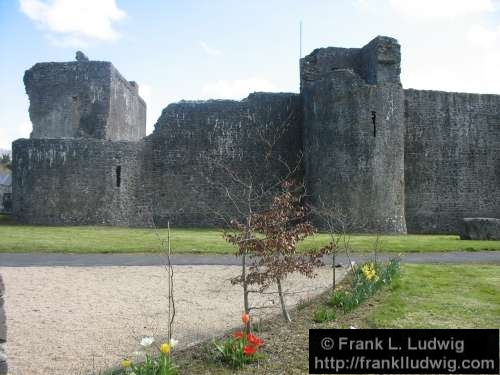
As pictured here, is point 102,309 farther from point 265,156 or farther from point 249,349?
point 265,156

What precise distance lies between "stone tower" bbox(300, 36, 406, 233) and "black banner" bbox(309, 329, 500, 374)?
1609 cm

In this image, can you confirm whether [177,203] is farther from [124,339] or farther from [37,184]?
[124,339]

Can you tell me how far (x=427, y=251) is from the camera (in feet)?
50.4

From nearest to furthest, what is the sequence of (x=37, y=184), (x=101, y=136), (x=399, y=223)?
1. (x=399, y=223)
2. (x=37, y=184)
3. (x=101, y=136)

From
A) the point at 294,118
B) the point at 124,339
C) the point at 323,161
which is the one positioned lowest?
the point at 124,339

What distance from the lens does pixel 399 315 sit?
7465 millimetres

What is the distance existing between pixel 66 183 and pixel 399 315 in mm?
19230

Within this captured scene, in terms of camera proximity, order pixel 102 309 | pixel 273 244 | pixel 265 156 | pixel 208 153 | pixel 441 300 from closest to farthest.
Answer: pixel 273 244 → pixel 441 300 → pixel 102 309 → pixel 265 156 → pixel 208 153

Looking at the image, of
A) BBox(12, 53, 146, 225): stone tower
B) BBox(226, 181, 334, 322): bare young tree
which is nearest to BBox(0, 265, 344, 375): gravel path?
BBox(226, 181, 334, 322): bare young tree

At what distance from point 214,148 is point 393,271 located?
628 inches

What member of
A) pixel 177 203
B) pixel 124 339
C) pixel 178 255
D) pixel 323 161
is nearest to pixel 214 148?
pixel 177 203

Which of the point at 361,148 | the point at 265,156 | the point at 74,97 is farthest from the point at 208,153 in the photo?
the point at 74,97

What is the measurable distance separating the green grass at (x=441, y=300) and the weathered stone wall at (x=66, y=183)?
51.5 ft

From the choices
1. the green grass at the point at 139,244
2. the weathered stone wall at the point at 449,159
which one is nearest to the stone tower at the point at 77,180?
the green grass at the point at 139,244
